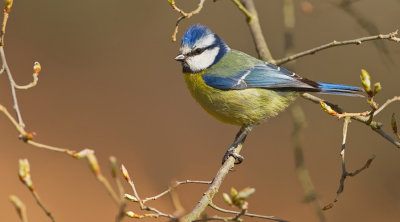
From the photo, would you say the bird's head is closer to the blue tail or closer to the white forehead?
the white forehead

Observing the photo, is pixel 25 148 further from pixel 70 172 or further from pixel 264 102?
pixel 264 102

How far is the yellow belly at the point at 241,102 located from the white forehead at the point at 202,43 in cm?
18

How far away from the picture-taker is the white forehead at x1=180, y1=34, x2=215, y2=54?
272 cm

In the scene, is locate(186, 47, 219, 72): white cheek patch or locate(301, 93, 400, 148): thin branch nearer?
locate(301, 93, 400, 148): thin branch

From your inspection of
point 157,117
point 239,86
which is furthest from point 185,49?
point 157,117

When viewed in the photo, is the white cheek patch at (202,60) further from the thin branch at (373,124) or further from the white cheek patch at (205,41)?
the thin branch at (373,124)

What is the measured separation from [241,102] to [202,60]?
14.7 inches

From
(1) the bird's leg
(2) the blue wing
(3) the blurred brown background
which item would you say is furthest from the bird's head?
(3) the blurred brown background

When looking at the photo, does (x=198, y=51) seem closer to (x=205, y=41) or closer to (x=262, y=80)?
(x=205, y=41)

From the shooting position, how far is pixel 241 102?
264 centimetres

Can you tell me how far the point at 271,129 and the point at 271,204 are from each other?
984 mm

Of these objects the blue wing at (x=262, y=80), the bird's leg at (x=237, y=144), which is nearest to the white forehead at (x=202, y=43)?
the blue wing at (x=262, y=80)

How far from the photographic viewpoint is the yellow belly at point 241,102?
262 centimetres

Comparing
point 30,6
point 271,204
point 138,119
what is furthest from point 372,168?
point 30,6
